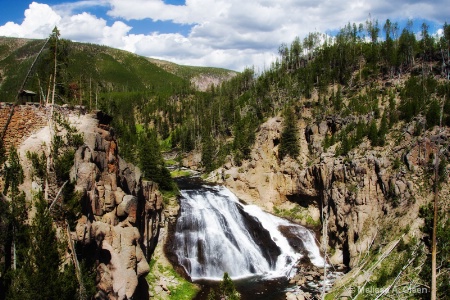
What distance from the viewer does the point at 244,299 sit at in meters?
36.9

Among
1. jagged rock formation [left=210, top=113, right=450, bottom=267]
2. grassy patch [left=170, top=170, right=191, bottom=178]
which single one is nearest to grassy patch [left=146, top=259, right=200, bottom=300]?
jagged rock formation [left=210, top=113, right=450, bottom=267]

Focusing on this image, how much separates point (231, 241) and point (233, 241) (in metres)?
0.29

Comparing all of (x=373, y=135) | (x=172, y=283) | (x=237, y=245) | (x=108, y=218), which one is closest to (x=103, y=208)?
(x=108, y=218)

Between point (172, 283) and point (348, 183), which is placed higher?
point (348, 183)

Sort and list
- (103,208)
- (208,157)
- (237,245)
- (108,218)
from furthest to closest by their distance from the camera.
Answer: (208,157) → (237,245) → (108,218) → (103,208)

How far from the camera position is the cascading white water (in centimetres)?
4394

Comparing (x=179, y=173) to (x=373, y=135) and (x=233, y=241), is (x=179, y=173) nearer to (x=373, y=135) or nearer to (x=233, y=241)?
(x=233, y=241)

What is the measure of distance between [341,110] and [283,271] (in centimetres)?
4123

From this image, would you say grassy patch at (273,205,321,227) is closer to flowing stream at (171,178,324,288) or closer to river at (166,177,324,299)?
river at (166,177,324,299)

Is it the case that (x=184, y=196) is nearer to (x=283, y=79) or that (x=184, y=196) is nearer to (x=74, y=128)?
(x=74, y=128)

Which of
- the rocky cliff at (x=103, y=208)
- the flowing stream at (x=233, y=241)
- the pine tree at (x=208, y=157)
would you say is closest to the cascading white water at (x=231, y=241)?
the flowing stream at (x=233, y=241)

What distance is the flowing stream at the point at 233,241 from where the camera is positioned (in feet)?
144

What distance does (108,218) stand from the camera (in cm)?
3056

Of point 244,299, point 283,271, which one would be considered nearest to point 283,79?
point 283,271
